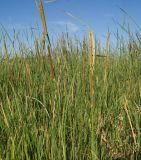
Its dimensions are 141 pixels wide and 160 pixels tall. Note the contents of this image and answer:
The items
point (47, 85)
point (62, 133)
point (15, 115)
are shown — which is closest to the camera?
point (62, 133)

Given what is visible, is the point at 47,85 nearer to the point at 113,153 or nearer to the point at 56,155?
the point at 113,153

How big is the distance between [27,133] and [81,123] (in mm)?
242

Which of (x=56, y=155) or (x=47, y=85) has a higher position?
(x=47, y=85)

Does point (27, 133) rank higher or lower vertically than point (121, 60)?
lower

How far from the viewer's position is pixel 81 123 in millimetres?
1366

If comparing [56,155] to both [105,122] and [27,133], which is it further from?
[105,122]

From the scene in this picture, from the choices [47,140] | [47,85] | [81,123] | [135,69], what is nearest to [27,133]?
[47,140]

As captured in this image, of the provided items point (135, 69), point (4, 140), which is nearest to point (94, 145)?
point (4, 140)

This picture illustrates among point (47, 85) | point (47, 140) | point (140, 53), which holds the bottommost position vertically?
point (47, 140)

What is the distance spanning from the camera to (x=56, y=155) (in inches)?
46.6

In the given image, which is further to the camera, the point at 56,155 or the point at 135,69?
the point at 135,69

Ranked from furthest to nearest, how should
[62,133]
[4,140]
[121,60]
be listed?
[121,60] → [4,140] → [62,133]

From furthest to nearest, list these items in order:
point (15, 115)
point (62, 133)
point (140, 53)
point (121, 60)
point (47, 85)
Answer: point (121, 60), point (140, 53), point (47, 85), point (15, 115), point (62, 133)

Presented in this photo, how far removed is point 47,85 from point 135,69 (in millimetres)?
881
